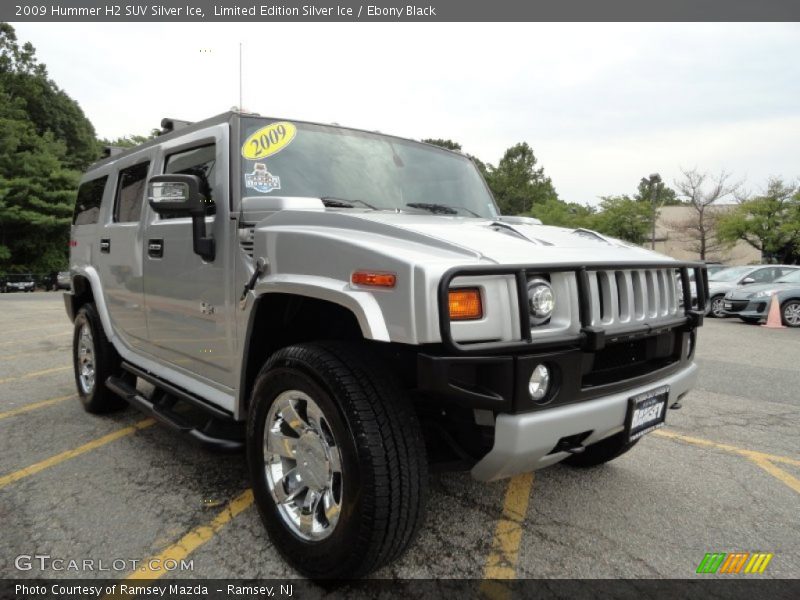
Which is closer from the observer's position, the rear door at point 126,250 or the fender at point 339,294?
the fender at point 339,294

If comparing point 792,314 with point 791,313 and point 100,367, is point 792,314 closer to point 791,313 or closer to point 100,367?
point 791,313

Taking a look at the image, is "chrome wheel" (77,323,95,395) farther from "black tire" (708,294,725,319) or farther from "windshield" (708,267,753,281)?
"windshield" (708,267,753,281)

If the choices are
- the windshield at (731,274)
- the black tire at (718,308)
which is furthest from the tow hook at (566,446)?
the windshield at (731,274)

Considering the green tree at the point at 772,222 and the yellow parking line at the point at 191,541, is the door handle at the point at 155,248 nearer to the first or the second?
the yellow parking line at the point at 191,541

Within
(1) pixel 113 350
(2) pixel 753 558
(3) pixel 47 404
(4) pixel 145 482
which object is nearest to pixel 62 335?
(3) pixel 47 404

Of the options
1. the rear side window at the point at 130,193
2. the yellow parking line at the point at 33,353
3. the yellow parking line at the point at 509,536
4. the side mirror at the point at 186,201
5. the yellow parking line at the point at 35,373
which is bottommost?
the yellow parking line at the point at 509,536

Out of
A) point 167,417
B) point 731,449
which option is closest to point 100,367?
point 167,417

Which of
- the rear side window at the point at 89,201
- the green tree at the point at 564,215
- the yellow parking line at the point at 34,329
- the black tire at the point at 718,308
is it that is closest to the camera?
the rear side window at the point at 89,201

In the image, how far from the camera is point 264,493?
2.39 meters

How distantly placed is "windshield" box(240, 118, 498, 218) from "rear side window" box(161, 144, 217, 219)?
9.3 inches

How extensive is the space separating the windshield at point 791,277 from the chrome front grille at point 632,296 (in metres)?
12.4

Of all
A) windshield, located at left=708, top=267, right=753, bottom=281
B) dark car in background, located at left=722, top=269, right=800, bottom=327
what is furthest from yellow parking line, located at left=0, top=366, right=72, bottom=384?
windshield, located at left=708, top=267, right=753, bottom=281

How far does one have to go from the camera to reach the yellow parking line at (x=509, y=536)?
226cm

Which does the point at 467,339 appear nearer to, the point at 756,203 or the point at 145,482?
the point at 145,482
